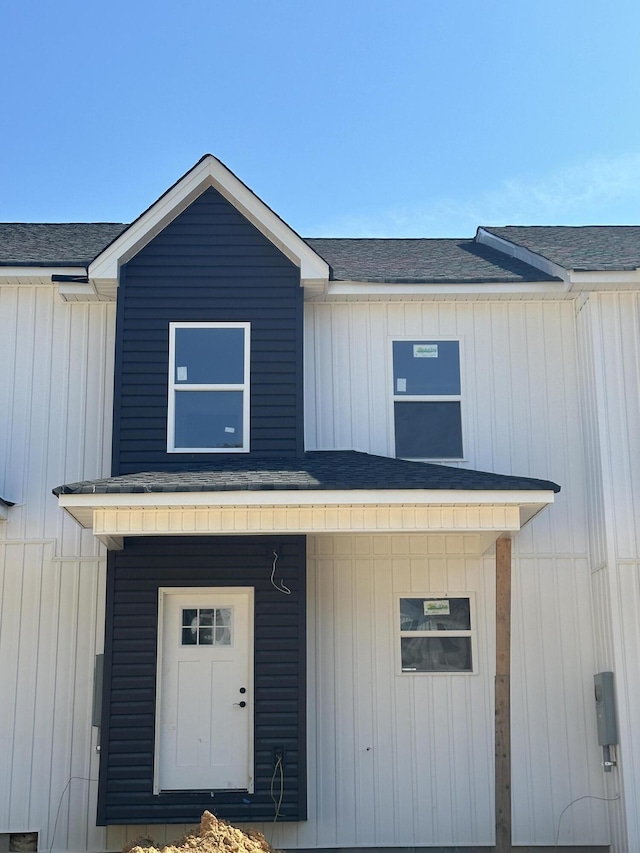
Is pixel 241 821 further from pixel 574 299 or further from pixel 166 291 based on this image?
pixel 574 299

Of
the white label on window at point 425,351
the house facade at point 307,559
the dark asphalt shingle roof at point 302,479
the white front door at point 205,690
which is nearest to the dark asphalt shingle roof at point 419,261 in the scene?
the house facade at point 307,559

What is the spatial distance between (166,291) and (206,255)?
0.61 metres

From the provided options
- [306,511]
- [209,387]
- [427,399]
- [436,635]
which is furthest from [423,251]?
[306,511]

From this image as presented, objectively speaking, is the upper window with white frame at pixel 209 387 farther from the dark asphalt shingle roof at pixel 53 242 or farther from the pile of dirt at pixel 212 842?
the pile of dirt at pixel 212 842

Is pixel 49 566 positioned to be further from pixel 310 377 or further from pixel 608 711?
pixel 608 711

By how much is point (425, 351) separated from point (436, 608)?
2.99m

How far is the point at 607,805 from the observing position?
10898 mm

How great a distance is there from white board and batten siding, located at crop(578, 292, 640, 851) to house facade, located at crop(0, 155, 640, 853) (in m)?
0.03

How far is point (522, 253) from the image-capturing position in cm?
1327

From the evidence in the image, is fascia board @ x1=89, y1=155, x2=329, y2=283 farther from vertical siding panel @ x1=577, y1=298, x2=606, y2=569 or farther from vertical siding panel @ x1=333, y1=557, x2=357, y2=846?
vertical siding panel @ x1=333, y1=557, x2=357, y2=846

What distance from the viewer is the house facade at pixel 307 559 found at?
420 inches

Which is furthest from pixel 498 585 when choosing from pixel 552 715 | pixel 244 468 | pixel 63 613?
pixel 63 613

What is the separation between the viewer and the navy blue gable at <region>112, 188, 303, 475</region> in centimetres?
1114

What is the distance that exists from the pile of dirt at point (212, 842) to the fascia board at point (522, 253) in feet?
22.3
